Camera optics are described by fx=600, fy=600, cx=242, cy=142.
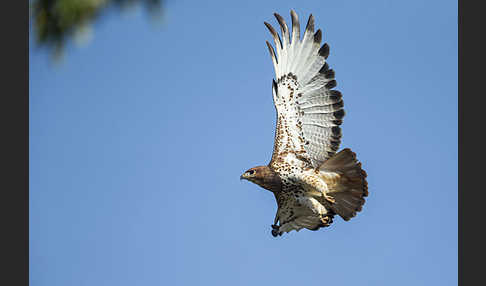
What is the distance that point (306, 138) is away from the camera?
23.7 ft

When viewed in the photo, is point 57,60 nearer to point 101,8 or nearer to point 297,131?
point 101,8

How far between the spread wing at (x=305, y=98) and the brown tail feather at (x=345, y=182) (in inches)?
10.4

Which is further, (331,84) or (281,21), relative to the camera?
(281,21)

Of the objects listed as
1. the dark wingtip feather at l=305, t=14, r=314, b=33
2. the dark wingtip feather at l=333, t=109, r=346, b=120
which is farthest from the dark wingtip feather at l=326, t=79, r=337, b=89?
the dark wingtip feather at l=305, t=14, r=314, b=33

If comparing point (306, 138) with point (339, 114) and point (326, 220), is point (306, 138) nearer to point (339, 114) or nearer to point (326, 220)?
point (339, 114)

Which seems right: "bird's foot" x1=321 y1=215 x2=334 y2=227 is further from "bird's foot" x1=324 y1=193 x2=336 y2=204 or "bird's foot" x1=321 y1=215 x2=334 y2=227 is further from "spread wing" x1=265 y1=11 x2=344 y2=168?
"spread wing" x1=265 y1=11 x2=344 y2=168

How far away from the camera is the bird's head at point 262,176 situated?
274 inches

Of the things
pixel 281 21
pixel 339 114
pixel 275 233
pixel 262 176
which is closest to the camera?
pixel 262 176

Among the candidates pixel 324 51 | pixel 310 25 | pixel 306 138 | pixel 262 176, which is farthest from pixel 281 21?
pixel 262 176

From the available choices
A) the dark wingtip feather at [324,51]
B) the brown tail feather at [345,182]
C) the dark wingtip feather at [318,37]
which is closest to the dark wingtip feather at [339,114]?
the brown tail feather at [345,182]

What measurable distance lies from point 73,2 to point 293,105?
201 inches

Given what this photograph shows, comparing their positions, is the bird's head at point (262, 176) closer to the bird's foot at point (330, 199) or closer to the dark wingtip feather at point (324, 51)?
the bird's foot at point (330, 199)

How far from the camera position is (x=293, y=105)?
23.7ft

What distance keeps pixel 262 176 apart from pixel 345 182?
3.18 ft
